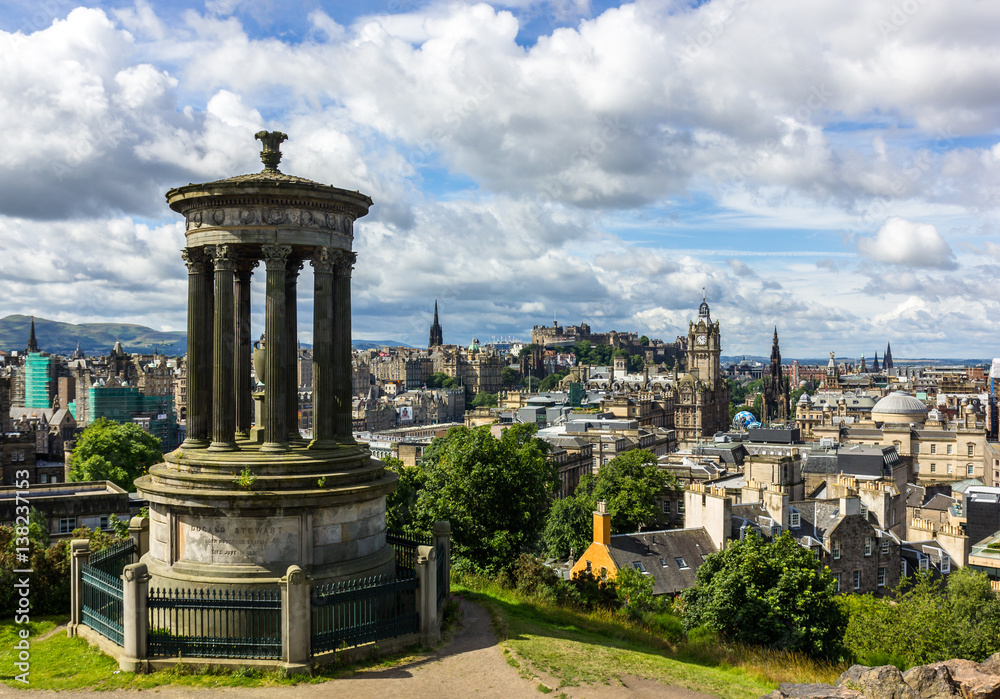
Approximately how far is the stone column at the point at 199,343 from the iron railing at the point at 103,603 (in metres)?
3.55

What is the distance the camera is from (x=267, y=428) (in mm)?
19625

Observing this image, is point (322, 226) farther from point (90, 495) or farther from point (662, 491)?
point (662, 491)

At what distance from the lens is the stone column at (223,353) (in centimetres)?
1988

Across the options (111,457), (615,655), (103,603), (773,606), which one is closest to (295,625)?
(103,603)

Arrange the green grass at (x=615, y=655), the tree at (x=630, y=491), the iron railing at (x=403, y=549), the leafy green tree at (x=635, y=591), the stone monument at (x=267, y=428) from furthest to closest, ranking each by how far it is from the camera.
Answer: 1. the tree at (x=630, y=491)
2. the leafy green tree at (x=635, y=591)
3. the iron railing at (x=403, y=549)
4. the stone monument at (x=267, y=428)
5. the green grass at (x=615, y=655)

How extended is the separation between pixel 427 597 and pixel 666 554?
31.9 m

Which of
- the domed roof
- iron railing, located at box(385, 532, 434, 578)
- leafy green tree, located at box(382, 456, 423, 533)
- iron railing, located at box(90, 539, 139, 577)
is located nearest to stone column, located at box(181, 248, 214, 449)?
iron railing, located at box(90, 539, 139, 577)

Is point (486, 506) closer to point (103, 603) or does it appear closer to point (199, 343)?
point (199, 343)

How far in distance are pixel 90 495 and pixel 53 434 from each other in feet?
295

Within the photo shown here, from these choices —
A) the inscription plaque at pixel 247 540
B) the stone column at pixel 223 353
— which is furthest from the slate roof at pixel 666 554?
the stone column at pixel 223 353

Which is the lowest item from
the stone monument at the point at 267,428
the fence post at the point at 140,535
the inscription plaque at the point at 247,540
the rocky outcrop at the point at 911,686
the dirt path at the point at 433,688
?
the dirt path at the point at 433,688

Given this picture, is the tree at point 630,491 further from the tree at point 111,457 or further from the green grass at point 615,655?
the green grass at point 615,655

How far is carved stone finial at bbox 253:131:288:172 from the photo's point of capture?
21.2 meters

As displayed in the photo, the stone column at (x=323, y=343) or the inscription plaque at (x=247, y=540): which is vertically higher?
the stone column at (x=323, y=343)
